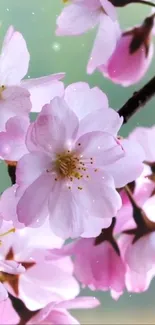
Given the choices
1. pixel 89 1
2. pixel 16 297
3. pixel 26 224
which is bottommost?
pixel 16 297

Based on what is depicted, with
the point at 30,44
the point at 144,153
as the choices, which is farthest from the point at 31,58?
the point at 144,153

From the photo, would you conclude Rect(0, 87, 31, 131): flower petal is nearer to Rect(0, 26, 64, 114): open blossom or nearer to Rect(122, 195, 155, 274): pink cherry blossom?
Rect(0, 26, 64, 114): open blossom

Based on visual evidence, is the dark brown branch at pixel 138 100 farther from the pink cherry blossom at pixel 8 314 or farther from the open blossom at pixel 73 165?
the pink cherry blossom at pixel 8 314

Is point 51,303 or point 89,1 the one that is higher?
point 89,1

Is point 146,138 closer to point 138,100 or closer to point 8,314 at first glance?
point 138,100

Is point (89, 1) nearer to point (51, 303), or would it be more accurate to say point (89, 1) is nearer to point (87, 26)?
point (87, 26)

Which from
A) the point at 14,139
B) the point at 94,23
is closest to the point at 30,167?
the point at 14,139

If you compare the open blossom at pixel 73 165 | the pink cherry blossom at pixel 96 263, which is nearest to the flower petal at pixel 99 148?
the open blossom at pixel 73 165
